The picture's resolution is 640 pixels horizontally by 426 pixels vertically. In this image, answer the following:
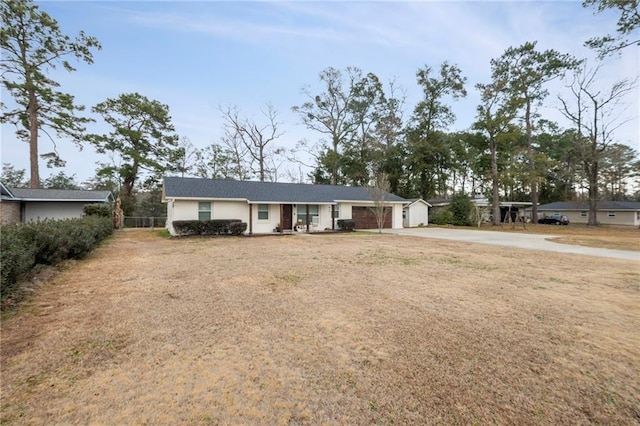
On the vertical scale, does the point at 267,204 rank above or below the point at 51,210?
above

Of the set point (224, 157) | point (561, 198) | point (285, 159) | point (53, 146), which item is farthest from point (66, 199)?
point (561, 198)

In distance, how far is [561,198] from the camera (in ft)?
140

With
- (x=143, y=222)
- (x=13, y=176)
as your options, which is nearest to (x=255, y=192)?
(x=143, y=222)

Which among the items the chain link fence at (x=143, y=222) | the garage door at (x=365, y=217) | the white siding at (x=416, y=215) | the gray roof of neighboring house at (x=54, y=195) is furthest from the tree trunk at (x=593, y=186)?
the gray roof of neighboring house at (x=54, y=195)

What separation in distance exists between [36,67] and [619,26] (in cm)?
3909

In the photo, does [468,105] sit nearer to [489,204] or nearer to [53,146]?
[489,204]

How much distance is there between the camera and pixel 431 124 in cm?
3078

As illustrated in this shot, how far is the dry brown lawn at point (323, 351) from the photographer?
215 centimetres

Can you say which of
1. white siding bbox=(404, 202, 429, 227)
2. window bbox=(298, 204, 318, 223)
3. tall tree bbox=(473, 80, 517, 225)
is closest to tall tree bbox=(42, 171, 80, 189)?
window bbox=(298, 204, 318, 223)

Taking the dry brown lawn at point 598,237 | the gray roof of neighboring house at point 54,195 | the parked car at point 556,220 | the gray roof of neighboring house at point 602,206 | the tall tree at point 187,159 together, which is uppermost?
the tall tree at point 187,159

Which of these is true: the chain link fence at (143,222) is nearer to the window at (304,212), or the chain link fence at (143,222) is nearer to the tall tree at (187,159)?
the tall tree at (187,159)

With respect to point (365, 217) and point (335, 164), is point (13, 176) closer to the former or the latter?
point (335, 164)

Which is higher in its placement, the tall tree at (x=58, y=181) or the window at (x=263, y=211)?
the tall tree at (x=58, y=181)

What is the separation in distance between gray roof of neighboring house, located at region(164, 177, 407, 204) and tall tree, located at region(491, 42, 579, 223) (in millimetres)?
16887
